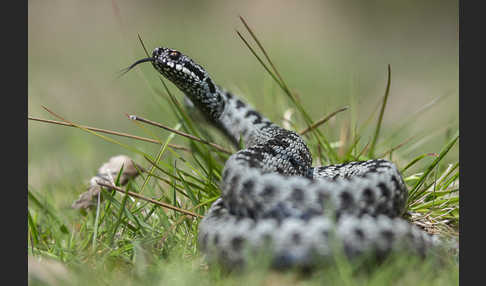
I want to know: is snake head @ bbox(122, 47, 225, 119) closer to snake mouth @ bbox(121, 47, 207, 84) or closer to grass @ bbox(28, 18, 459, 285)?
snake mouth @ bbox(121, 47, 207, 84)

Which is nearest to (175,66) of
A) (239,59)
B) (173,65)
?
(173,65)

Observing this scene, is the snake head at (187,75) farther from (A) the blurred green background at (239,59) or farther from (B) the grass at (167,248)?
(A) the blurred green background at (239,59)

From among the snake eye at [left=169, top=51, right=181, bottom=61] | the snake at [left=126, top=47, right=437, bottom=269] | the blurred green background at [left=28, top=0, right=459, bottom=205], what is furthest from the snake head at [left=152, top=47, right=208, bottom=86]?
the snake at [left=126, top=47, right=437, bottom=269]

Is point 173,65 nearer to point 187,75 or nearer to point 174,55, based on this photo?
point 174,55

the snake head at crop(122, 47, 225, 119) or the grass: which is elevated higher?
the snake head at crop(122, 47, 225, 119)

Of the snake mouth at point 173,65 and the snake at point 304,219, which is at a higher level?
the snake mouth at point 173,65

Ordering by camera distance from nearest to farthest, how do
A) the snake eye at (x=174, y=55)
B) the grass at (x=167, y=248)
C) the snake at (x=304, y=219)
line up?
the grass at (x=167, y=248) < the snake at (x=304, y=219) < the snake eye at (x=174, y=55)

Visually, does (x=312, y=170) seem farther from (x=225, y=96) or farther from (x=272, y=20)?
(x=272, y=20)

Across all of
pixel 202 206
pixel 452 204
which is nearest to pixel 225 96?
pixel 202 206

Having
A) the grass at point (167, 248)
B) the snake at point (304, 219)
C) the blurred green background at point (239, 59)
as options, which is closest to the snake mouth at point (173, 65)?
the grass at point (167, 248)
